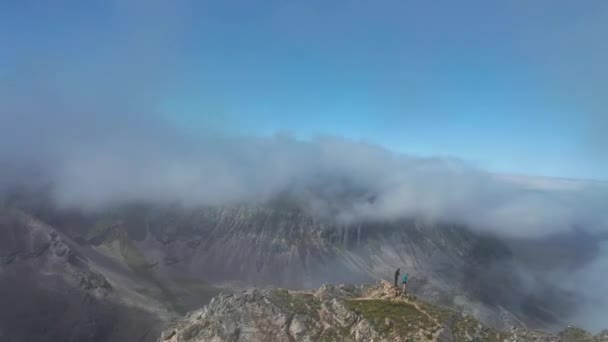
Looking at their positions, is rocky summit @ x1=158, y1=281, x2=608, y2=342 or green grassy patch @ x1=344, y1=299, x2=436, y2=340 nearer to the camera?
green grassy patch @ x1=344, y1=299, x2=436, y2=340

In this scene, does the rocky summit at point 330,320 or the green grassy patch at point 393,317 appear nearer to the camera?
the green grassy patch at point 393,317

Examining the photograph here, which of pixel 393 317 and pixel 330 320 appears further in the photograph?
pixel 330 320

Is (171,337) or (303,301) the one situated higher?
(303,301)

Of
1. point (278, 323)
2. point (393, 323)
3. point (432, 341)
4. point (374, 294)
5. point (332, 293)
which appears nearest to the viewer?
point (432, 341)

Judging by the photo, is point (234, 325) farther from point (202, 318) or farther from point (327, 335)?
point (327, 335)

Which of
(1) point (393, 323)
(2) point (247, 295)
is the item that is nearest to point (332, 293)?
(2) point (247, 295)

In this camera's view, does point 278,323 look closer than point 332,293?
Yes

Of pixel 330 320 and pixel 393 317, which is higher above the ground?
pixel 393 317

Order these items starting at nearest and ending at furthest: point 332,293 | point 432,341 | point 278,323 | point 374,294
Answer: point 432,341 → point 278,323 → point 374,294 → point 332,293
